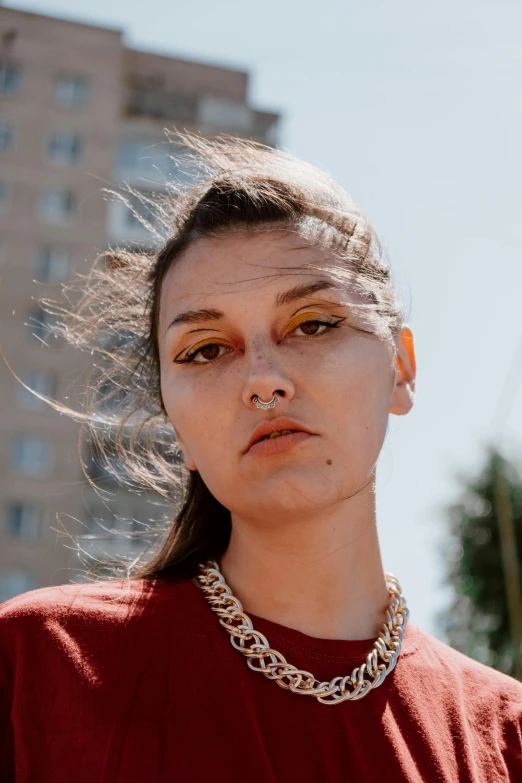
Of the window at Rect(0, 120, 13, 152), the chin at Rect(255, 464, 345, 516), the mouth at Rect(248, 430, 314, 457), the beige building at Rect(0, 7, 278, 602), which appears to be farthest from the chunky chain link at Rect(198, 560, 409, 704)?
the window at Rect(0, 120, 13, 152)

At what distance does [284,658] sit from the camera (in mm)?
2111

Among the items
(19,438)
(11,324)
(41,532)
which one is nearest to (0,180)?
(11,324)

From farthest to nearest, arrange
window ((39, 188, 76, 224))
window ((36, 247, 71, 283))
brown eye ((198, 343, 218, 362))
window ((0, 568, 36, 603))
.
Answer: window ((39, 188, 76, 224)) → window ((36, 247, 71, 283)) → window ((0, 568, 36, 603)) → brown eye ((198, 343, 218, 362))

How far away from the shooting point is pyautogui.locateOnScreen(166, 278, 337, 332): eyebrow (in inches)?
85.3

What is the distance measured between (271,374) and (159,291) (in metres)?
0.61

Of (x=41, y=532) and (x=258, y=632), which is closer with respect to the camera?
(x=258, y=632)

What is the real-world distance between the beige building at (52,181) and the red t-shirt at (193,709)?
30794 millimetres

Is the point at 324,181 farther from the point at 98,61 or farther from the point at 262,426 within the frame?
the point at 98,61

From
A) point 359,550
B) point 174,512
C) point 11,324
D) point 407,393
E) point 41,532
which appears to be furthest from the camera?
point 11,324

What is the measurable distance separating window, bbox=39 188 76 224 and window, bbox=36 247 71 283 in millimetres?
1014

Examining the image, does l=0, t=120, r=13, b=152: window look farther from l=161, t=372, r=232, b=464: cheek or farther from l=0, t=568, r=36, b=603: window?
l=161, t=372, r=232, b=464: cheek

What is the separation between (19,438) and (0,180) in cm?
870

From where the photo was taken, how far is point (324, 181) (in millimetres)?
2576

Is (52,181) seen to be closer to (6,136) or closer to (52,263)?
(6,136)
